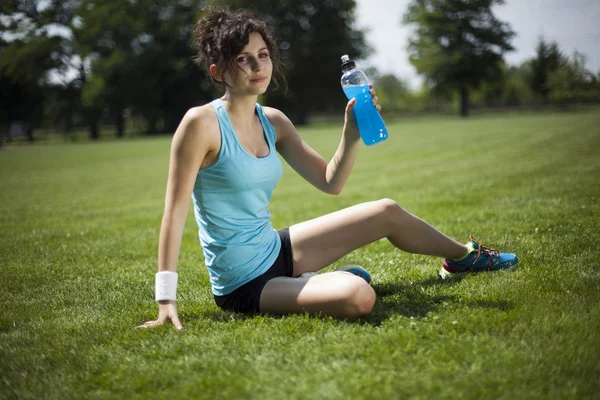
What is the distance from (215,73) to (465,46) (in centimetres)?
6353

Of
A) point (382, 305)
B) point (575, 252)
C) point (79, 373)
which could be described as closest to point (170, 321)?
point (79, 373)

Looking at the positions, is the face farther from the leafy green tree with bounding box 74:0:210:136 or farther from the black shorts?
the leafy green tree with bounding box 74:0:210:136

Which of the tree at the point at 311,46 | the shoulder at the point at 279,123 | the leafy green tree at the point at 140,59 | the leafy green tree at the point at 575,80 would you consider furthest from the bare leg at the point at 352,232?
the tree at the point at 311,46

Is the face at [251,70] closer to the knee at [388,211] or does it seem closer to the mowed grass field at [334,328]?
the knee at [388,211]

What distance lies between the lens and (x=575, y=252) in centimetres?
420

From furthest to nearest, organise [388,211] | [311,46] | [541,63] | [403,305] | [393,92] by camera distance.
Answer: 1. [393,92]
2. [541,63]
3. [311,46]
4. [388,211]
5. [403,305]

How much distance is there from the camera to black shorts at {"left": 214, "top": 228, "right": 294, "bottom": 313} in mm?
3146

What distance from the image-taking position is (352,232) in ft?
11.4

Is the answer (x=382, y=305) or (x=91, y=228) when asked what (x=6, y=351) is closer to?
(x=382, y=305)

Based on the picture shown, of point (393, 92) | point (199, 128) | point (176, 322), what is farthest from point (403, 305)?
point (393, 92)

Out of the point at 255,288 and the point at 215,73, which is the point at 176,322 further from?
the point at 215,73

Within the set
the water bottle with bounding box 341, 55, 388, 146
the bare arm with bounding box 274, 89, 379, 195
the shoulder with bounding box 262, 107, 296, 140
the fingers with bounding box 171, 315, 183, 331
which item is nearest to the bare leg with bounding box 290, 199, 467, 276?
the bare arm with bounding box 274, 89, 379, 195

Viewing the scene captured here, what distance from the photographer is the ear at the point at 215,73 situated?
3098 millimetres

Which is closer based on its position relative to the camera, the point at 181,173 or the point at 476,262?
the point at 181,173
